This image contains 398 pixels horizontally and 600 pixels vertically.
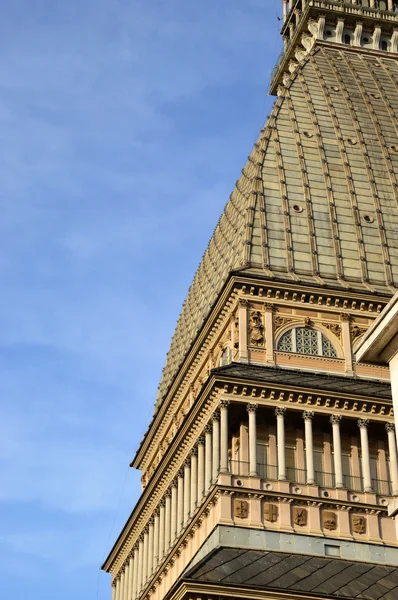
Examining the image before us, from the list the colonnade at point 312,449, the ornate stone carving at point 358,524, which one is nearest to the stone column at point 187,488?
the colonnade at point 312,449

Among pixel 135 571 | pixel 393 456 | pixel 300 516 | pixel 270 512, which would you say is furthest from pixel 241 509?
pixel 135 571

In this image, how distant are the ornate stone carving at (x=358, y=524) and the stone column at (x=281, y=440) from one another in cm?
335

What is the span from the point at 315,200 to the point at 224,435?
18.7 metres

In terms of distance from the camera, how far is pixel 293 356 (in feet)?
204

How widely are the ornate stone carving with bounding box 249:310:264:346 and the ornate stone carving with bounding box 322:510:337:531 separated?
9.82 m

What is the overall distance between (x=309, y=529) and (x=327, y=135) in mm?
28179

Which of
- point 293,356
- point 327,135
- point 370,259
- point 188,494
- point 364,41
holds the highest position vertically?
point 364,41

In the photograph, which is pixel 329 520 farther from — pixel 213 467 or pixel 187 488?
pixel 187 488

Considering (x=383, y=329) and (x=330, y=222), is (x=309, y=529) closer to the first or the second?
(x=330, y=222)

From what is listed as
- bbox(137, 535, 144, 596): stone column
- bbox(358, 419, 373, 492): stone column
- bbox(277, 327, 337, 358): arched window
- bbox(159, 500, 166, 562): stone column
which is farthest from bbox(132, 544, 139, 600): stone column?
bbox(358, 419, 373, 492): stone column

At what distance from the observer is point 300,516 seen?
54969mm

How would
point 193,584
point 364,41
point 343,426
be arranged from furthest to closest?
point 364,41
point 343,426
point 193,584

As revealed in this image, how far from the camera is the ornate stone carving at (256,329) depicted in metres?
62.2

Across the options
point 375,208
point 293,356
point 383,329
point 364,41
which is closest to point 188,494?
point 293,356
